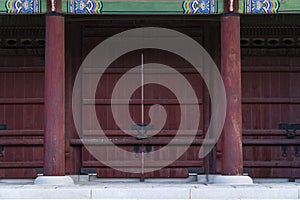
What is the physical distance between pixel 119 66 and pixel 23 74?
5.36 feet

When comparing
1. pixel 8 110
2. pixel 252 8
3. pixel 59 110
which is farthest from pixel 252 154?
pixel 8 110

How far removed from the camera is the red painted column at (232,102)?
10648 mm

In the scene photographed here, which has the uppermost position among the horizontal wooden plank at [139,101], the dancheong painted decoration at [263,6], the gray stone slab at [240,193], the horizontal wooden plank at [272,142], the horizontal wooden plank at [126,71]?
the dancheong painted decoration at [263,6]

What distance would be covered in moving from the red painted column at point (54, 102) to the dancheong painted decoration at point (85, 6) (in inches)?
10.9

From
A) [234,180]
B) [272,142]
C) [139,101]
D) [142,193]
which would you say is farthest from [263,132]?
[142,193]

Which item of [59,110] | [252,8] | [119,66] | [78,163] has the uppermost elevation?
[252,8]

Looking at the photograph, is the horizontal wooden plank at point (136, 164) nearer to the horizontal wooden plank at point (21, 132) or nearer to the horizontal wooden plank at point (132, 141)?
the horizontal wooden plank at point (132, 141)

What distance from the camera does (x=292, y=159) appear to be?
12031 mm

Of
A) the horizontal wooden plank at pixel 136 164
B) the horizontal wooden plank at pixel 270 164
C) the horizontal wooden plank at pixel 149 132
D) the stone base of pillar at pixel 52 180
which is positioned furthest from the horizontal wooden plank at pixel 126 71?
the stone base of pillar at pixel 52 180

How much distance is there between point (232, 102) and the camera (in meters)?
10.6

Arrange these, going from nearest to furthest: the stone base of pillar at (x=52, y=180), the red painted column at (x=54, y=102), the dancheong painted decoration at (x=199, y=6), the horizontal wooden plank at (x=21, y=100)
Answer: the stone base of pillar at (x=52, y=180), the red painted column at (x=54, y=102), the dancheong painted decoration at (x=199, y=6), the horizontal wooden plank at (x=21, y=100)

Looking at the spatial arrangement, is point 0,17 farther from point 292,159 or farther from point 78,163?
point 292,159

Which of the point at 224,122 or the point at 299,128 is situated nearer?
the point at 224,122

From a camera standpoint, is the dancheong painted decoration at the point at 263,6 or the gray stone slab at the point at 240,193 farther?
the dancheong painted decoration at the point at 263,6
